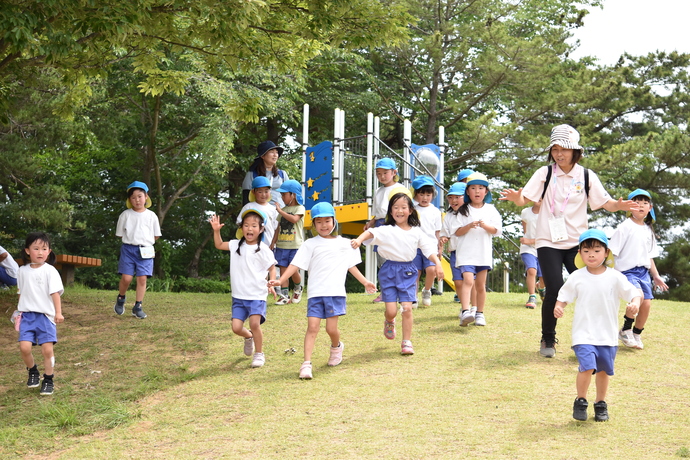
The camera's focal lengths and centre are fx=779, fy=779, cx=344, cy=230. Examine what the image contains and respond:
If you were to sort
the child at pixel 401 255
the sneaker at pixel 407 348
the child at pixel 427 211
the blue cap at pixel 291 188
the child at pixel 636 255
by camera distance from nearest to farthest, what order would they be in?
the child at pixel 401 255, the sneaker at pixel 407 348, the child at pixel 636 255, the child at pixel 427 211, the blue cap at pixel 291 188

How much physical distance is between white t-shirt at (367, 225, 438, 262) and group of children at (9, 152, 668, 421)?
1 cm

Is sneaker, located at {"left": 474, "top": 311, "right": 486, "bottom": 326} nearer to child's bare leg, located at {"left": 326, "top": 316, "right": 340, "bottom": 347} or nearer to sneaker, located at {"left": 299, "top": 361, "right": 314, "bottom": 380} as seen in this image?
child's bare leg, located at {"left": 326, "top": 316, "right": 340, "bottom": 347}

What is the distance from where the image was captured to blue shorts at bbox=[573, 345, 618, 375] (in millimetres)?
5789

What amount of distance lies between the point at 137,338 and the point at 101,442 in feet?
11.8

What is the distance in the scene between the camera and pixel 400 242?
317 inches

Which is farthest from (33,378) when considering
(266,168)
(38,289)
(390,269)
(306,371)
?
(266,168)

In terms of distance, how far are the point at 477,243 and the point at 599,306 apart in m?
3.50

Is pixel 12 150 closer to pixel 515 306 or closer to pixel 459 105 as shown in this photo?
pixel 515 306

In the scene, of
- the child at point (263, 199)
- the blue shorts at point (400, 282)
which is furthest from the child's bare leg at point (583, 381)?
the child at point (263, 199)

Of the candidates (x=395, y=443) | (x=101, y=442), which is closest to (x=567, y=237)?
(x=395, y=443)

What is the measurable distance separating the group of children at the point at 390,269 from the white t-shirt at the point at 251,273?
1 centimetres

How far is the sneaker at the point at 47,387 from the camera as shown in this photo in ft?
24.7

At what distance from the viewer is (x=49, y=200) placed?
547 inches

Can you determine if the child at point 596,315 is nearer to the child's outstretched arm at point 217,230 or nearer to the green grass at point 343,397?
the green grass at point 343,397
